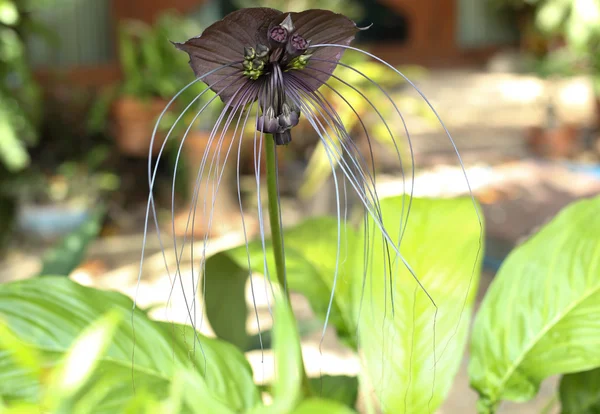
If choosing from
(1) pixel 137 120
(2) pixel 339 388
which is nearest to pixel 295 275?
(2) pixel 339 388

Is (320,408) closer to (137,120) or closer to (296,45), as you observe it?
(296,45)

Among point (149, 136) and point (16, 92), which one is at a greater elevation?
point (16, 92)

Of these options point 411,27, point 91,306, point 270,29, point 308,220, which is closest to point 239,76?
point 270,29

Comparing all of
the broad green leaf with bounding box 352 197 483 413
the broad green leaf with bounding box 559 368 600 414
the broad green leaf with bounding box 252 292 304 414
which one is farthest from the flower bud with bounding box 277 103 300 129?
the broad green leaf with bounding box 559 368 600 414

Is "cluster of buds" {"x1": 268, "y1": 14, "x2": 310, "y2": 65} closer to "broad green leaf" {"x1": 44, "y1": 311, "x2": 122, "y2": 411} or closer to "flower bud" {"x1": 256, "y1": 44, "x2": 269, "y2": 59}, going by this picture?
"flower bud" {"x1": 256, "y1": 44, "x2": 269, "y2": 59}

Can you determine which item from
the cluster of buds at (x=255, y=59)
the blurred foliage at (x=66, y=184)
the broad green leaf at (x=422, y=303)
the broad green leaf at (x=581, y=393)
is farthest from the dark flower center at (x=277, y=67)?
the blurred foliage at (x=66, y=184)

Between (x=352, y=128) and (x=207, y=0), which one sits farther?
(x=207, y=0)

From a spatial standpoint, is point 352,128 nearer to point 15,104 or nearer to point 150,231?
point 150,231
